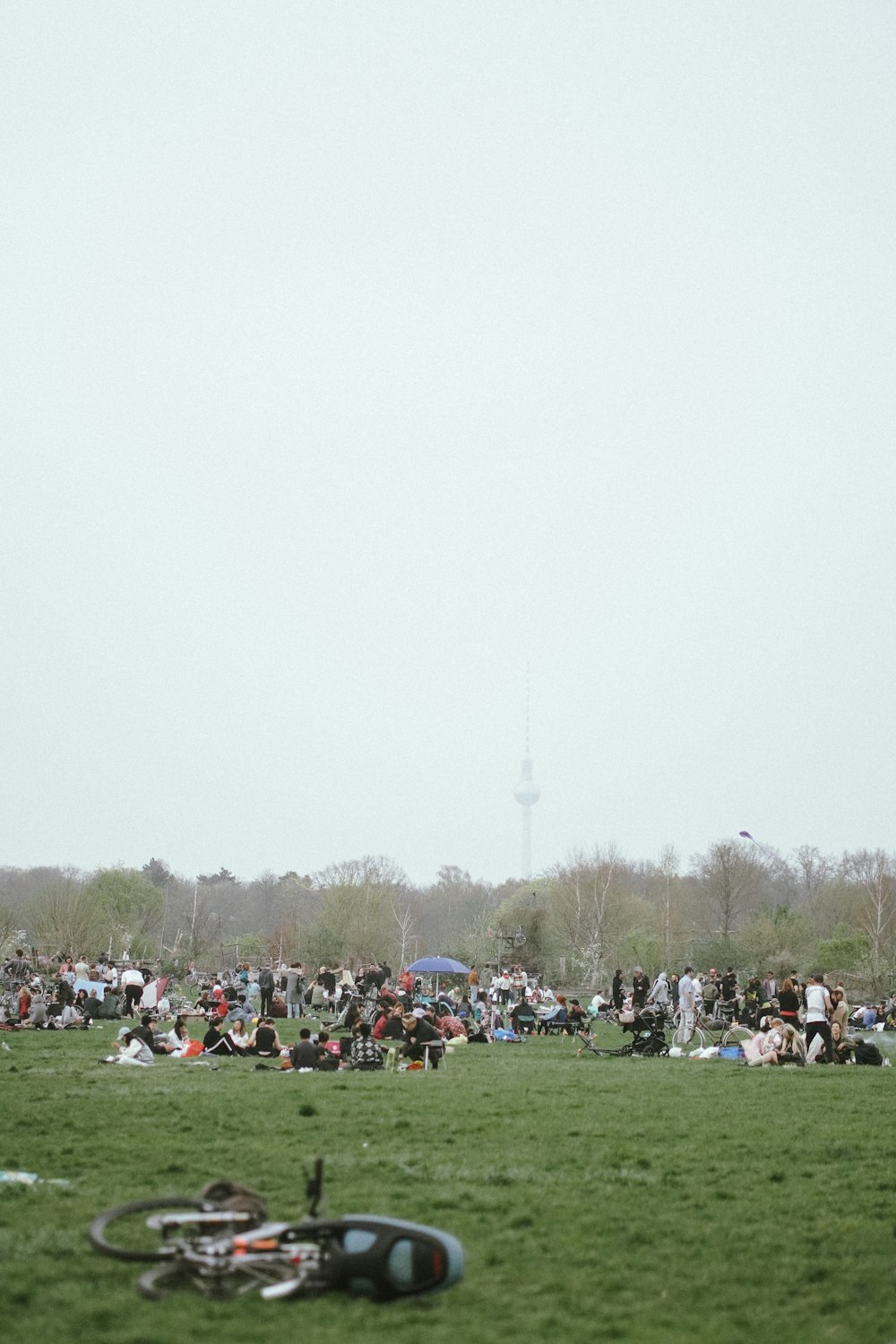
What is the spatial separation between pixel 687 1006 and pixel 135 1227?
22649 mm

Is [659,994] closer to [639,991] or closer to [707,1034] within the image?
[639,991]

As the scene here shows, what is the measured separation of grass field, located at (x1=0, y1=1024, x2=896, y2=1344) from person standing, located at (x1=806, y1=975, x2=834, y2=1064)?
520 cm

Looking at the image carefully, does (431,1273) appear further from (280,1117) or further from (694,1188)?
(280,1117)

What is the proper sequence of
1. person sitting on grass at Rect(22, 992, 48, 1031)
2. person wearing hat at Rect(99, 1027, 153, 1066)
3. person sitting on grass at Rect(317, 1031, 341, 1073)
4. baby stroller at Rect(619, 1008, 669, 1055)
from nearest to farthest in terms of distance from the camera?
person wearing hat at Rect(99, 1027, 153, 1066), person sitting on grass at Rect(317, 1031, 341, 1073), baby stroller at Rect(619, 1008, 669, 1055), person sitting on grass at Rect(22, 992, 48, 1031)

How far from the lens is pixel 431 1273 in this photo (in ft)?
22.3

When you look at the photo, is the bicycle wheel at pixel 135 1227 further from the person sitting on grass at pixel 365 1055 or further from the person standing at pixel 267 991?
the person standing at pixel 267 991

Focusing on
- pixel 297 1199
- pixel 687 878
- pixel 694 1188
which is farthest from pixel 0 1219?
pixel 687 878

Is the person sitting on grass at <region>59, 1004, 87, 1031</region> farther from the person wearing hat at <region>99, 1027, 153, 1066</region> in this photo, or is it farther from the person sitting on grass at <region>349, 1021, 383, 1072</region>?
the person sitting on grass at <region>349, 1021, 383, 1072</region>

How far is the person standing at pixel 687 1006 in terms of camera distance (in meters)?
28.8

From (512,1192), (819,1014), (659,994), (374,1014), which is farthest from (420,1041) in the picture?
(659,994)

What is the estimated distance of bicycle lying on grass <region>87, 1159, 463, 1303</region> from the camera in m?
6.76

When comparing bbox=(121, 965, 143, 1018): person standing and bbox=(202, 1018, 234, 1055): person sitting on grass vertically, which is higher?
bbox=(121, 965, 143, 1018): person standing

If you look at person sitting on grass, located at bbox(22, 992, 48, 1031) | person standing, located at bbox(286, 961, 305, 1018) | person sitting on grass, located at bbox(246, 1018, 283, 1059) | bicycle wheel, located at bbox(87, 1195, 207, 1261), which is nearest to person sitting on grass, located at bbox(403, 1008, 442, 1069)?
person sitting on grass, located at bbox(246, 1018, 283, 1059)

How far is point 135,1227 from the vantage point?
756 cm
